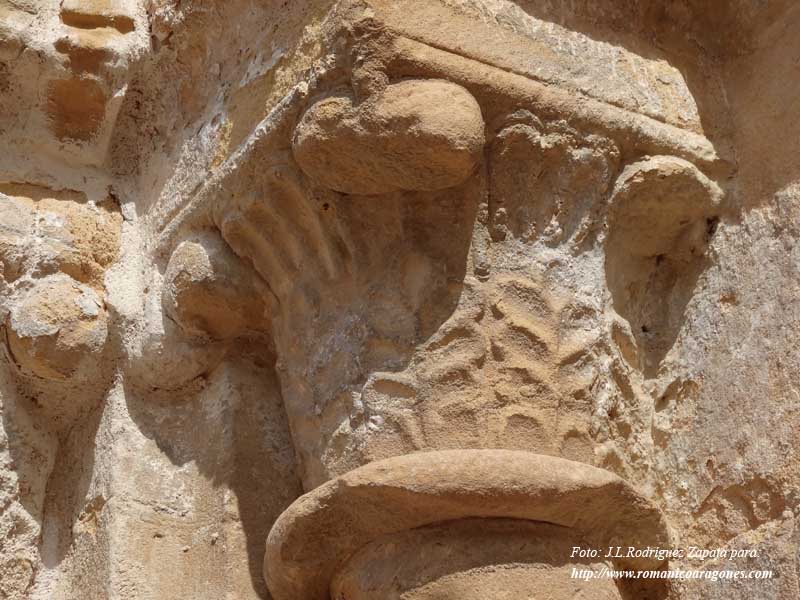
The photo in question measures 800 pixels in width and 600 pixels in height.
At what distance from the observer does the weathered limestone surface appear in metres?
1.87

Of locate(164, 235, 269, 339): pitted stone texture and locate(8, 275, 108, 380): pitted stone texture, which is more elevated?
locate(164, 235, 269, 339): pitted stone texture

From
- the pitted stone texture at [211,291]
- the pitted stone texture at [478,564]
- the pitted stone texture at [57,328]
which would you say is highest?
the pitted stone texture at [211,291]

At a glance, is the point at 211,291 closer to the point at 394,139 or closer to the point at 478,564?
the point at 394,139

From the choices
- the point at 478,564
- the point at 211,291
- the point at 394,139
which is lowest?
the point at 478,564

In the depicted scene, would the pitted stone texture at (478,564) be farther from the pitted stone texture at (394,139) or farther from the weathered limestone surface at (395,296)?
the pitted stone texture at (394,139)

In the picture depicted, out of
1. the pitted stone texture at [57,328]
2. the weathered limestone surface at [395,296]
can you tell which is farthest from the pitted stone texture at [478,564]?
the pitted stone texture at [57,328]

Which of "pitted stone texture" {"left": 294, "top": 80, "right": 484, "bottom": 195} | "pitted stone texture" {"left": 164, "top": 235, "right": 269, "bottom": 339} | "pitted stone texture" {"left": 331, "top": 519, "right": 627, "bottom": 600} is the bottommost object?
"pitted stone texture" {"left": 331, "top": 519, "right": 627, "bottom": 600}

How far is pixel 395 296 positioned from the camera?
77.6 inches

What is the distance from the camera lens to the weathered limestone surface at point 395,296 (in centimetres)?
187

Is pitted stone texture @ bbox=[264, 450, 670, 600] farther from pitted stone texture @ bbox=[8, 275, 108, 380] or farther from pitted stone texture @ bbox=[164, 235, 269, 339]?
pitted stone texture @ bbox=[8, 275, 108, 380]

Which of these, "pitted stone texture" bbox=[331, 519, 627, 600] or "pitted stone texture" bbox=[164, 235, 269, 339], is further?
"pitted stone texture" bbox=[164, 235, 269, 339]

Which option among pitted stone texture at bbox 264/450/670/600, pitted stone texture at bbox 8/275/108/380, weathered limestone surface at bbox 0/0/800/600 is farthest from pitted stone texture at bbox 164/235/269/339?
pitted stone texture at bbox 264/450/670/600

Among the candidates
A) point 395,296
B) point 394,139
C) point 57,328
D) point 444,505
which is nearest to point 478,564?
point 444,505

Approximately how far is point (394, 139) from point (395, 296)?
0.25m
